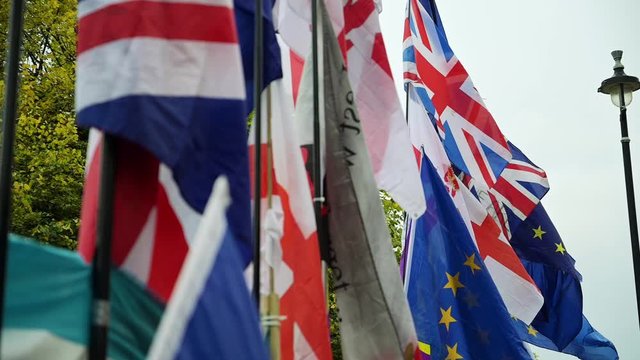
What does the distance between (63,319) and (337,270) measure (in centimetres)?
278

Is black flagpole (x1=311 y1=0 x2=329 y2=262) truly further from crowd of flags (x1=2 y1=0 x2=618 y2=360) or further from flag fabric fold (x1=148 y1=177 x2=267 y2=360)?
flag fabric fold (x1=148 y1=177 x2=267 y2=360)

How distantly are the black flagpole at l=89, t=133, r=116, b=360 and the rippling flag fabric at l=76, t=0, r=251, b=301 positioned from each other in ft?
0.41

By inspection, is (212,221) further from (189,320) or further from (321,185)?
(321,185)

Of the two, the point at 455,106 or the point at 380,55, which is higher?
the point at 455,106

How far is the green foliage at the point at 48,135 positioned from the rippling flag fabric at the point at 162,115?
9.08 meters

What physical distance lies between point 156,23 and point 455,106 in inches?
300

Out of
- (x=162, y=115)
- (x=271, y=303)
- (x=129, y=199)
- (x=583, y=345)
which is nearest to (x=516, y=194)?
(x=583, y=345)

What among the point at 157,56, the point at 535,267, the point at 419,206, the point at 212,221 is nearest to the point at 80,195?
the point at 535,267

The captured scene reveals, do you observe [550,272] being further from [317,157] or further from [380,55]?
[317,157]

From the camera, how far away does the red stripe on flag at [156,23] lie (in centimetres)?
326

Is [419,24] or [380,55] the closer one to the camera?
[380,55]

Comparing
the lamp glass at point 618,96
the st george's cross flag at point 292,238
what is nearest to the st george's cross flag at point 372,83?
the st george's cross flag at point 292,238

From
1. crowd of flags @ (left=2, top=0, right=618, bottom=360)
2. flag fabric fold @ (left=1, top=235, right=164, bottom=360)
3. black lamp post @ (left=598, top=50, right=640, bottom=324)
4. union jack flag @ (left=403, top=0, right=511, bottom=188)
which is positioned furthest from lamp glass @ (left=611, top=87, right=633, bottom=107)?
flag fabric fold @ (left=1, top=235, right=164, bottom=360)

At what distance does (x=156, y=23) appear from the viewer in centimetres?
329
